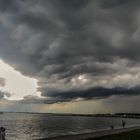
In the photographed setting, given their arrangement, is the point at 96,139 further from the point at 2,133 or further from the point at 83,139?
the point at 2,133

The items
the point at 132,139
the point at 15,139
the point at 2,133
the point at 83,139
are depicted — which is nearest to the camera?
the point at 2,133

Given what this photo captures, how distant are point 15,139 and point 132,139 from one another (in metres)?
37.7

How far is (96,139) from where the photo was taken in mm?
37438

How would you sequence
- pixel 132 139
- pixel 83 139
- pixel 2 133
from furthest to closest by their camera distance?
1. pixel 83 139
2. pixel 132 139
3. pixel 2 133

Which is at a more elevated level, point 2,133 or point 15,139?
point 2,133

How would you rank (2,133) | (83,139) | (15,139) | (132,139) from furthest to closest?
(15,139)
(83,139)
(132,139)
(2,133)

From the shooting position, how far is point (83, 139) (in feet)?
121

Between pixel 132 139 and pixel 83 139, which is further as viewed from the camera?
pixel 83 139

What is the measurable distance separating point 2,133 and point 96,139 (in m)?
15.1

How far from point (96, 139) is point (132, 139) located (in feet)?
17.4

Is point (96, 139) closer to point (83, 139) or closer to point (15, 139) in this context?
point (83, 139)

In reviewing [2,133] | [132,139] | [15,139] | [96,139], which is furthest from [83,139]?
[15,139]

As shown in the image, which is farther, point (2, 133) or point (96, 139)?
point (96, 139)

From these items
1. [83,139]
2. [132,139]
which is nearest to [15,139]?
[83,139]
